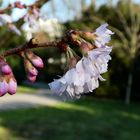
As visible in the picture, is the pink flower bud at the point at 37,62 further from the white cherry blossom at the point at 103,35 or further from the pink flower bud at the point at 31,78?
the white cherry blossom at the point at 103,35

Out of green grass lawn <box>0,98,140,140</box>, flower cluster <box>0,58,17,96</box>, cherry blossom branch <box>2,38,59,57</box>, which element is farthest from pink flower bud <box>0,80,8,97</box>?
green grass lawn <box>0,98,140,140</box>

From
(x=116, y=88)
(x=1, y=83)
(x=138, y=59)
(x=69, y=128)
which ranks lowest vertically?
(x=116, y=88)

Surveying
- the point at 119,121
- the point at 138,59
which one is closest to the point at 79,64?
the point at 119,121

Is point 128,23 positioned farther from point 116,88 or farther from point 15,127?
point 15,127

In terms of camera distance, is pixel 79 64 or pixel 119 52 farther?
pixel 119 52

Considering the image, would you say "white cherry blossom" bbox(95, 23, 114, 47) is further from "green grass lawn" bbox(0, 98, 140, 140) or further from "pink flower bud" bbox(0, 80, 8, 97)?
"green grass lawn" bbox(0, 98, 140, 140)

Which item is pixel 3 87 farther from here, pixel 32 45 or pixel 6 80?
pixel 32 45
